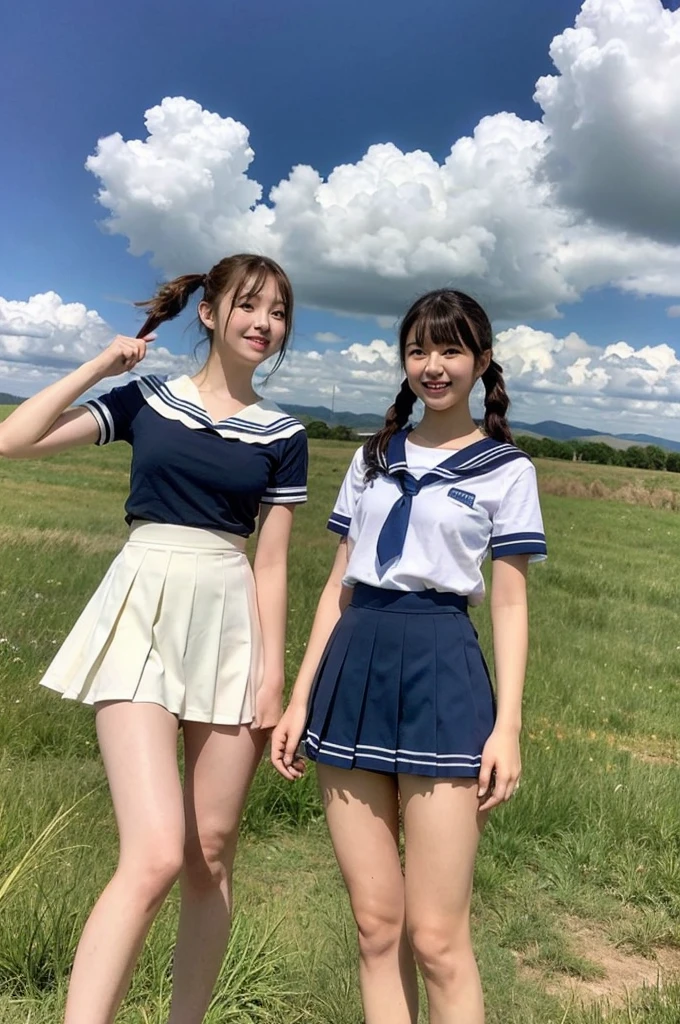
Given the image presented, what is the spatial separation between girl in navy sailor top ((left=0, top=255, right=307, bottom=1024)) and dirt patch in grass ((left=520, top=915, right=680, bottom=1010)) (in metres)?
1.67

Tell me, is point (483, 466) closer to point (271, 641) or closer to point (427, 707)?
point (427, 707)

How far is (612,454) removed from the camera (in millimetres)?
59594

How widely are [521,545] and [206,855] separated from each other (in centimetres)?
127

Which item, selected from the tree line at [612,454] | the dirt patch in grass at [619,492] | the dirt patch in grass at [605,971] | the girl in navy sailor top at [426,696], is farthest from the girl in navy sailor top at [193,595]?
the tree line at [612,454]

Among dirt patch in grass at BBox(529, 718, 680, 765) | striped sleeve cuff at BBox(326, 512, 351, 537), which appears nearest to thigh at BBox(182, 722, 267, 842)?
striped sleeve cuff at BBox(326, 512, 351, 537)

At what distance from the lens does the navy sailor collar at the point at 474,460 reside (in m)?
2.25

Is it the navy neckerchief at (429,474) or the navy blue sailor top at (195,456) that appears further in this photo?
the navy blue sailor top at (195,456)

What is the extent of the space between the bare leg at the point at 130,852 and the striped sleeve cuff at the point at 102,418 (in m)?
0.80

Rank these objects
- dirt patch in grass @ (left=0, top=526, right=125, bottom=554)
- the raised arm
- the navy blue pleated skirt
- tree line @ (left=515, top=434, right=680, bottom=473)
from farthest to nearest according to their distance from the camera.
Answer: tree line @ (left=515, top=434, right=680, bottom=473) < dirt patch in grass @ (left=0, top=526, right=125, bottom=554) < the raised arm < the navy blue pleated skirt

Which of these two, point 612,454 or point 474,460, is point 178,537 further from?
point 612,454

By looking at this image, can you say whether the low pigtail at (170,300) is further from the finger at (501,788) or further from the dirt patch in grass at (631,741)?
the dirt patch in grass at (631,741)

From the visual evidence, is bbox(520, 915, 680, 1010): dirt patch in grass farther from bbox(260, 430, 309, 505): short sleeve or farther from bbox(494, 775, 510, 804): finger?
bbox(260, 430, 309, 505): short sleeve

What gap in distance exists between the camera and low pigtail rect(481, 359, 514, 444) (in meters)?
2.43

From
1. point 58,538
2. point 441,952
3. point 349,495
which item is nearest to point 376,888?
point 441,952
